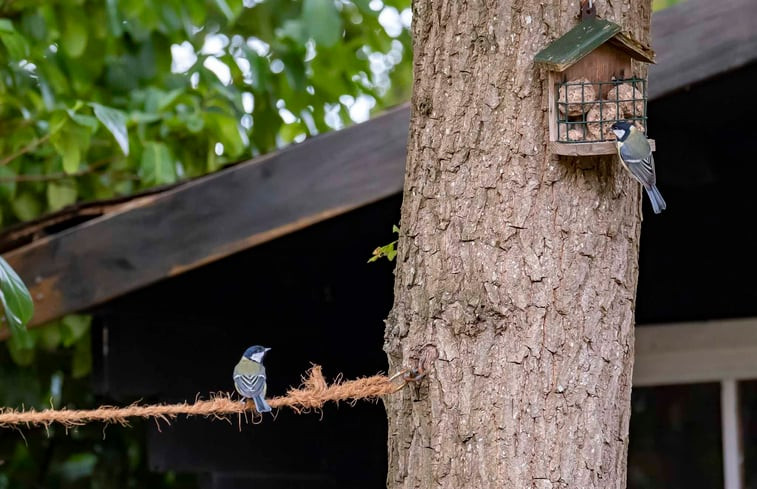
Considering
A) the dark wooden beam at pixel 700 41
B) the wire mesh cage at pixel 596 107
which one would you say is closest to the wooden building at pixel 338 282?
the dark wooden beam at pixel 700 41

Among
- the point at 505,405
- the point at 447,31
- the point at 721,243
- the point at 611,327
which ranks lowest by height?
the point at 505,405

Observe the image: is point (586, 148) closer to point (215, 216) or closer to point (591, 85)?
point (591, 85)

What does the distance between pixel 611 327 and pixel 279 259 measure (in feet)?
6.30

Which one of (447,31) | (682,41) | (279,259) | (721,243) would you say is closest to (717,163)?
(721,243)

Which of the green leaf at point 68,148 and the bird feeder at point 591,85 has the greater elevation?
the green leaf at point 68,148

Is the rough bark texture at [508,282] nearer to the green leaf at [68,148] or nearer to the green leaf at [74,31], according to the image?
the green leaf at [68,148]

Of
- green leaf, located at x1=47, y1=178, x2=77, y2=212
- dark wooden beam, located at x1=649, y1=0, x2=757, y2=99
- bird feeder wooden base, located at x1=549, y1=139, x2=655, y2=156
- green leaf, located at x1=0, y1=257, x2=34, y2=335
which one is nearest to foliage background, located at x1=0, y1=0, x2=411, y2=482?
green leaf, located at x1=47, y1=178, x2=77, y2=212

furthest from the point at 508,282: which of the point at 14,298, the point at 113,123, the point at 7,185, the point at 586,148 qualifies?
the point at 7,185

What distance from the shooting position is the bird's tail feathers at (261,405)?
80.5 inches

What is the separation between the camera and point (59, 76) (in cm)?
375

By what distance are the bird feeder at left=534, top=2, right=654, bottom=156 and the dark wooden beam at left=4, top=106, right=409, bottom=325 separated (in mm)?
814

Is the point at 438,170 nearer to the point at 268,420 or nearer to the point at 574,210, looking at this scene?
the point at 574,210

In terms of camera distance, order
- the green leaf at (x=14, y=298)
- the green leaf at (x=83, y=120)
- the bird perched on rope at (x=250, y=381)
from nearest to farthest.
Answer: the bird perched on rope at (x=250, y=381) → the green leaf at (x=14, y=298) → the green leaf at (x=83, y=120)

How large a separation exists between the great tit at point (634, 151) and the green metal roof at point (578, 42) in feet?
0.48
